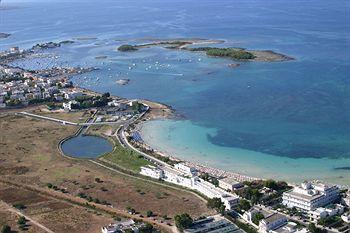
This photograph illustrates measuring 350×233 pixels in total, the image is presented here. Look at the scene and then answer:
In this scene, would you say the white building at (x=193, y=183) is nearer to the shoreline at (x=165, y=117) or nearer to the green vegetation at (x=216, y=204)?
the green vegetation at (x=216, y=204)

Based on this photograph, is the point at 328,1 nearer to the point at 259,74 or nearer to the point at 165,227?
the point at 259,74

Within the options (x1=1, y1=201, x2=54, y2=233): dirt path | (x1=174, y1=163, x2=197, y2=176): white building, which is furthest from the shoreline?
(x1=1, y1=201, x2=54, y2=233): dirt path

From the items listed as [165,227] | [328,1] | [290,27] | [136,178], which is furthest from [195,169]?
[328,1]

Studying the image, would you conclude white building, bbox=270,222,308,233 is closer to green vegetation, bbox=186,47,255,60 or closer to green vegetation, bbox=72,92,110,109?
green vegetation, bbox=72,92,110,109

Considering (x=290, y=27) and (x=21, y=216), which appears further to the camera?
(x=290, y=27)

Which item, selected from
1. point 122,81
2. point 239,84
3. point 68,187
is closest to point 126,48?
point 122,81

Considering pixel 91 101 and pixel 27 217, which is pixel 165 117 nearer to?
pixel 91 101
